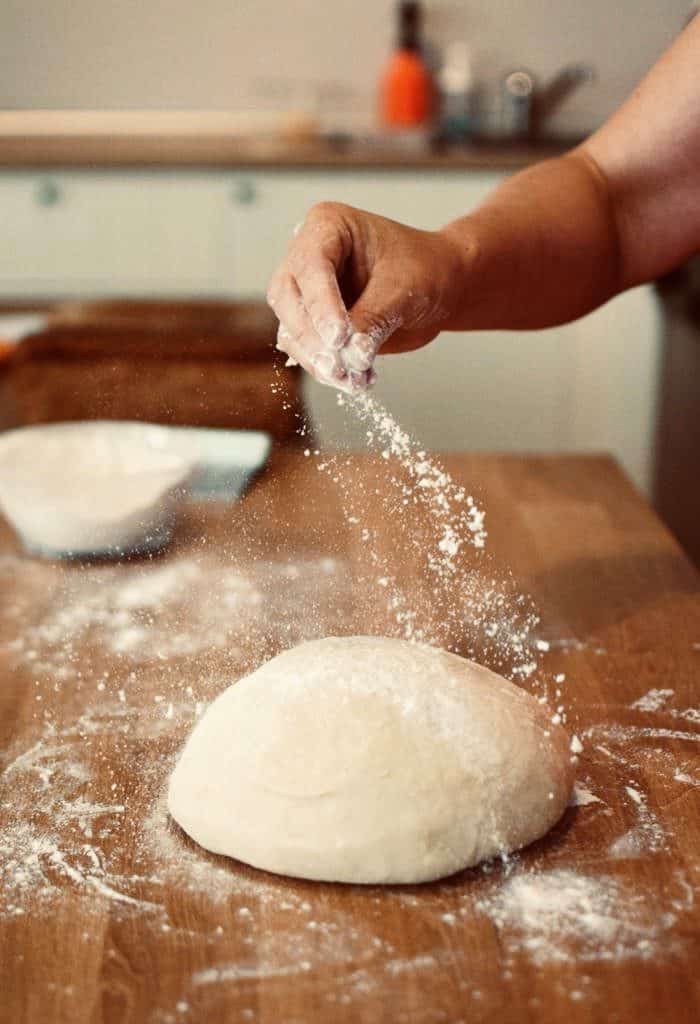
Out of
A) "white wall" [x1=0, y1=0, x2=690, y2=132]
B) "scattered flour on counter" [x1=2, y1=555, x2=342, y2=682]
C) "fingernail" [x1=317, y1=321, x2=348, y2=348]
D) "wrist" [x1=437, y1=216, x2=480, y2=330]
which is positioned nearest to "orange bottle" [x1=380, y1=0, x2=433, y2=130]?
"white wall" [x1=0, y1=0, x2=690, y2=132]

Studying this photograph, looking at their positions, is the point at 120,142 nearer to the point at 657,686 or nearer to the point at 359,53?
the point at 359,53

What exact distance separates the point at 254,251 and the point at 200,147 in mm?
260

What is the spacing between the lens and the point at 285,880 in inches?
36.1

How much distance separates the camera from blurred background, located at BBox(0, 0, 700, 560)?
2389 mm

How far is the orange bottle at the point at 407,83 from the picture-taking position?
311 cm

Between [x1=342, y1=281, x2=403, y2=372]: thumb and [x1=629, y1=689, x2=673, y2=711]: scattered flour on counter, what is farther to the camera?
[x1=629, y1=689, x2=673, y2=711]: scattered flour on counter

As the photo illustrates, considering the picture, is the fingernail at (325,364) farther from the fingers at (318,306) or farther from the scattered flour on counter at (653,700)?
the scattered flour on counter at (653,700)

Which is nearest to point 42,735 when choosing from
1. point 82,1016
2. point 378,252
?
point 82,1016

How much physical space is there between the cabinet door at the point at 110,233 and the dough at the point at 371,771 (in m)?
1.92

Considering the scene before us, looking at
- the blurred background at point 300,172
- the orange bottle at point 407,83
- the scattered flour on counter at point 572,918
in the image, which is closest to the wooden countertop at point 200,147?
the blurred background at point 300,172

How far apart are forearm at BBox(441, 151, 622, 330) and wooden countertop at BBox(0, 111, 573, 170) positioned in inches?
52.9

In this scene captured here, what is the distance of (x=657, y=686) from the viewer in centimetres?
119

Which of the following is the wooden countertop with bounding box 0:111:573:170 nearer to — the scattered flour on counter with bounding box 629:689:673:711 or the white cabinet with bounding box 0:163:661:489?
the white cabinet with bounding box 0:163:661:489

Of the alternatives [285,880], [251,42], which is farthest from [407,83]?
[285,880]
